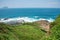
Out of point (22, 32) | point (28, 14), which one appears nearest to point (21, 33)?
point (22, 32)

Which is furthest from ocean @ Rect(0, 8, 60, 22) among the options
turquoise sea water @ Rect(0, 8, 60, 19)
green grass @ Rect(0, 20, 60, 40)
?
green grass @ Rect(0, 20, 60, 40)

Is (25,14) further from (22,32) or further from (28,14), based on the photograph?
(22,32)

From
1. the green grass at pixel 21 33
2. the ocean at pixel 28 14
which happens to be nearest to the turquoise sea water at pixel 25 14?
the ocean at pixel 28 14

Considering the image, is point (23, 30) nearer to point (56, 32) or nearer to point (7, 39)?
point (7, 39)

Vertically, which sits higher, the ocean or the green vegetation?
the green vegetation

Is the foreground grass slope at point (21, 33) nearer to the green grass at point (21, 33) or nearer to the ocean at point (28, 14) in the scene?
the green grass at point (21, 33)

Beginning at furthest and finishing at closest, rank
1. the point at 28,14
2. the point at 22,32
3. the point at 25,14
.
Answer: the point at 28,14, the point at 25,14, the point at 22,32

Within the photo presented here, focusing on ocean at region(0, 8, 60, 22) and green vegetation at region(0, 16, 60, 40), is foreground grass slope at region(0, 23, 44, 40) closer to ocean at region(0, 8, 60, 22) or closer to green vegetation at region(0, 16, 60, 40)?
green vegetation at region(0, 16, 60, 40)

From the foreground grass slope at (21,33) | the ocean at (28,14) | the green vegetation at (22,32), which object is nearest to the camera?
the green vegetation at (22,32)

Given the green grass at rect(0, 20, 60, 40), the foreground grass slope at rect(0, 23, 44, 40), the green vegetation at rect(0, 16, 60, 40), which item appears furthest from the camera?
the foreground grass slope at rect(0, 23, 44, 40)

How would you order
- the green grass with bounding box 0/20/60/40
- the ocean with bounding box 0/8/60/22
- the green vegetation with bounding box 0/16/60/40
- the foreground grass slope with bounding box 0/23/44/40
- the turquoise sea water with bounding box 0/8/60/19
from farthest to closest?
the turquoise sea water with bounding box 0/8/60/19 < the ocean with bounding box 0/8/60/22 < the foreground grass slope with bounding box 0/23/44/40 < the green grass with bounding box 0/20/60/40 < the green vegetation with bounding box 0/16/60/40

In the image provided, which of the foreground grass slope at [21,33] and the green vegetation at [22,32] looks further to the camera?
the foreground grass slope at [21,33]

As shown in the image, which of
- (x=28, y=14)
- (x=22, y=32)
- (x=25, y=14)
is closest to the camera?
(x=22, y=32)
